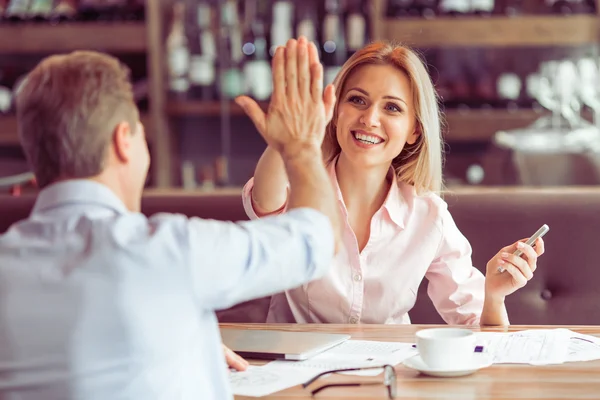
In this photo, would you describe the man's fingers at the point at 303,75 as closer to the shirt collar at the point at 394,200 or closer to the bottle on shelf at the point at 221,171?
the shirt collar at the point at 394,200

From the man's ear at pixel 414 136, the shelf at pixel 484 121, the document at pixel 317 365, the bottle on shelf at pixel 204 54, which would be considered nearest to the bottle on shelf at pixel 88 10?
the bottle on shelf at pixel 204 54

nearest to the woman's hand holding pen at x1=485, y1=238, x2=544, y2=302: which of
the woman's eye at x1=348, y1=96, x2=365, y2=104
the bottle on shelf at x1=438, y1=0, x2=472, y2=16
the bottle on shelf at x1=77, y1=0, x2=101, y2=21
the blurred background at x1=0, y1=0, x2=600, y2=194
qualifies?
the woman's eye at x1=348, y1=96, x2=365, y2=104

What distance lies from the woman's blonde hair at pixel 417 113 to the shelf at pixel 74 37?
2.74 m

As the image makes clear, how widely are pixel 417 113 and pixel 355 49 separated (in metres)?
2.53

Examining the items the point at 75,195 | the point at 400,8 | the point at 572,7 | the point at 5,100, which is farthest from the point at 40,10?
the point at 75,195

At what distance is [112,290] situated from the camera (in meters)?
0.87

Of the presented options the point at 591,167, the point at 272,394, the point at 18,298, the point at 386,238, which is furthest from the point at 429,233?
the point at 591,167

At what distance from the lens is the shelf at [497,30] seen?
172 inches

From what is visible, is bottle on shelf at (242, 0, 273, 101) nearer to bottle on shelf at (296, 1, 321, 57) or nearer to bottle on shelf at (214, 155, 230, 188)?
bottle on shelf at (296, 1, 321, 57)

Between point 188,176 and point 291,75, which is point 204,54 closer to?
point 188,176

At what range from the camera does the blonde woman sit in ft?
6.08

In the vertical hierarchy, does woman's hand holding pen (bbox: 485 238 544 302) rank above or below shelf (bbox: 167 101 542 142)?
below

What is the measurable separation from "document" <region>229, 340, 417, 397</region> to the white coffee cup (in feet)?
0.25

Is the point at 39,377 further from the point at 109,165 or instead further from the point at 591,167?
the point at 591,167
